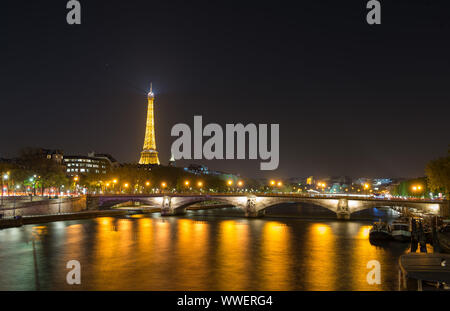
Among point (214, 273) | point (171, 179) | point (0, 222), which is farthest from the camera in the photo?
point (171, 179)

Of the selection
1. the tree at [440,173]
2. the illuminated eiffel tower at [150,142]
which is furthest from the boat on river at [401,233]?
the illuminated eiffel tower at [150,142]

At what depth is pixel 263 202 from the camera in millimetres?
79250

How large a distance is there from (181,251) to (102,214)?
133 feet

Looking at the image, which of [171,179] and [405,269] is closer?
[405,269]

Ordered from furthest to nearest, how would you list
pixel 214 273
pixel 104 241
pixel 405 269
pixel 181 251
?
1. pixel 104 241
2. pixel 181 251
3. pixel 214 273
4. pixel 405 269

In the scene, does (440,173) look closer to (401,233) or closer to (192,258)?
(401,233)

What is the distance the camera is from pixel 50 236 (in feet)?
152

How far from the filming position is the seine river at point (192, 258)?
26.5 metres

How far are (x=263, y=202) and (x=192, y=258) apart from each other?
1769 inches

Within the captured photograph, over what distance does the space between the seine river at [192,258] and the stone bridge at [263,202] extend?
15.2 m

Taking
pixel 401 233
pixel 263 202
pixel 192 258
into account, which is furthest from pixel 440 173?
pixel 192 258
